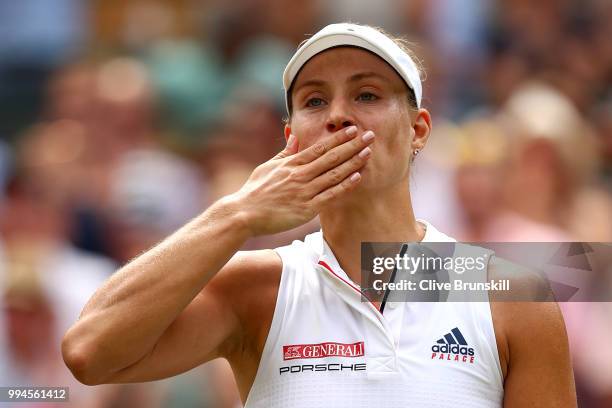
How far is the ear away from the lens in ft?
14.6

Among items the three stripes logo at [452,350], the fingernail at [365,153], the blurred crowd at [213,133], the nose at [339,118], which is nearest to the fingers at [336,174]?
the fingernail at [365,153]

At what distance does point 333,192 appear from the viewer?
13.3 feet

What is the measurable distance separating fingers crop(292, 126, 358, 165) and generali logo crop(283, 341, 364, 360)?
604 millimetres

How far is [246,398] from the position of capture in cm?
422

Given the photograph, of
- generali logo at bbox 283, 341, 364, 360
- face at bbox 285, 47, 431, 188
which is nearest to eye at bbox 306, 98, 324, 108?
face at bbox 285, 47, 431, 188

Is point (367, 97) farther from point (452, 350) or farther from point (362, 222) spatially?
point (452, 350)

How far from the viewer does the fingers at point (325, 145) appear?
407 centimetres

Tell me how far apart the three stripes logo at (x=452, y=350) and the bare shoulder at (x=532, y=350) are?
0.12 meters

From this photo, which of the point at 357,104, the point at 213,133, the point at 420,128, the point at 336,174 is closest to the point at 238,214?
the point at 336,174

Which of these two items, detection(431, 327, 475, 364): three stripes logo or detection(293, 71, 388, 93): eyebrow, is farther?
detection(293, 71, 388, 93): eyebrow

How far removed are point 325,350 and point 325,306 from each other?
179 millimetres

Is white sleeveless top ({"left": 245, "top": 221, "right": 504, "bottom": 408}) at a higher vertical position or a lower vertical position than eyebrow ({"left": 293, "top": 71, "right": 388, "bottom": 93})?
lower

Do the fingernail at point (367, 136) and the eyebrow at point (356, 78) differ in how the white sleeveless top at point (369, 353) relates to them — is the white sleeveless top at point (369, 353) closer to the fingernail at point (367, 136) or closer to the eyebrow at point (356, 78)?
the fingernail at point (367, 136)

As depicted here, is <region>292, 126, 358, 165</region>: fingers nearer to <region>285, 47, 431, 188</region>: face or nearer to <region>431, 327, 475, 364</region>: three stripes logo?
<region>285, 47, 431, 188</region>: face
